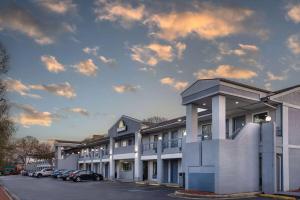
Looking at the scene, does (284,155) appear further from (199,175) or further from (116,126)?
(116,126)

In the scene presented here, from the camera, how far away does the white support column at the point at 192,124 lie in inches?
1174

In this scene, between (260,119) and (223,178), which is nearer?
(223,178)

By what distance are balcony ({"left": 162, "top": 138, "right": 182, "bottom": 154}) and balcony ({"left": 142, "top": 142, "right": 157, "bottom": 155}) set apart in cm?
199

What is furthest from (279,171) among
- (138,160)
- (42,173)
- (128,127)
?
(42,173)

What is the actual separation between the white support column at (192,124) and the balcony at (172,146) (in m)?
7.68

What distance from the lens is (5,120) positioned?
995 inches

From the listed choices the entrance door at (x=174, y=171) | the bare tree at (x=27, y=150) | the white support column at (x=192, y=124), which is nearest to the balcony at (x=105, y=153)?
the entrance door at (x=174, y=171)

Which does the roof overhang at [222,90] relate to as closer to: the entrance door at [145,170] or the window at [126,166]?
the entrance door at [145,170]

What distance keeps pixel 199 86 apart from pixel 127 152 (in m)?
22.9

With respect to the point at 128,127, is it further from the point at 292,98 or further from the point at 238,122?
the point at 292,98

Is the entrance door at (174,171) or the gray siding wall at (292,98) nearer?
the gray siding wall at (292,98)

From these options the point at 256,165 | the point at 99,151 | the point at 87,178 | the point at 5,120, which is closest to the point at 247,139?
the point at 256,165

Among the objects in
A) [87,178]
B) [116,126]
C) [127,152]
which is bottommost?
[87,178]

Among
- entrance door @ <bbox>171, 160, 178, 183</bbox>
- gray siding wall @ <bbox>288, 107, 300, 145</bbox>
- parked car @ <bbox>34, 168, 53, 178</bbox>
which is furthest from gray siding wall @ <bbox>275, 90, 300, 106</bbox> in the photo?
parked car @ <bbox>34, 168, 53, 178</bbox>
